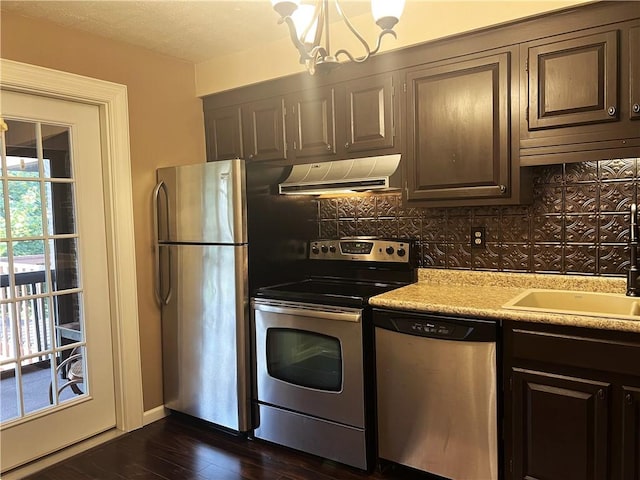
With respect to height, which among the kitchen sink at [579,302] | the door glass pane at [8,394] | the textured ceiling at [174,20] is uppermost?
the textured ceiling at [174,20]

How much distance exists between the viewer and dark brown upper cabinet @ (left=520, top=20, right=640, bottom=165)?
199 centimetres

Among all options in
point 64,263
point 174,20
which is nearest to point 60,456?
point 64,263

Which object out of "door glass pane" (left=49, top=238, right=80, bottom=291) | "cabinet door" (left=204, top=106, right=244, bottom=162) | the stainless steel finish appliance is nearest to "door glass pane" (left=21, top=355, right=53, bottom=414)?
"door glass pane" (left=49, top=238, right=80, bottom=291)

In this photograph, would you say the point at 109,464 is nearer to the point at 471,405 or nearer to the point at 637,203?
the point at 471,405

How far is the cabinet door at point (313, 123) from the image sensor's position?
2857 mm

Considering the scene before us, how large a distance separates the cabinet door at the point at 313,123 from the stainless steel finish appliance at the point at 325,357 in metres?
0.64

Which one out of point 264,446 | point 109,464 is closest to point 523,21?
point 264,446

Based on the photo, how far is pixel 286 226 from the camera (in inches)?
120

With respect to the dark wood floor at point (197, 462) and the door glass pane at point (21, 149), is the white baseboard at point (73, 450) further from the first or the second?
the door glass pane at point (21, 149)

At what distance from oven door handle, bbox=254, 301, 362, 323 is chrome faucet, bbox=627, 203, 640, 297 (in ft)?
4.17

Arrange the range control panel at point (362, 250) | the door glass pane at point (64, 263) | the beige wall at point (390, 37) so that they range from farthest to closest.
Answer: the range control panel at point (362, 250), the door glass pane at point (64, 263), the beige wall at point (390, 37)

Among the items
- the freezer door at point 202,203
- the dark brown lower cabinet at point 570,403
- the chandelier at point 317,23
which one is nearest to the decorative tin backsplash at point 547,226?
the dark brown lower cabinet at point 570,403

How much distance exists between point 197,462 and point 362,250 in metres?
1.56

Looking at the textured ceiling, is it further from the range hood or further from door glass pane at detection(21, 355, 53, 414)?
door glass pane at detection(21, 355, 53, 414)
